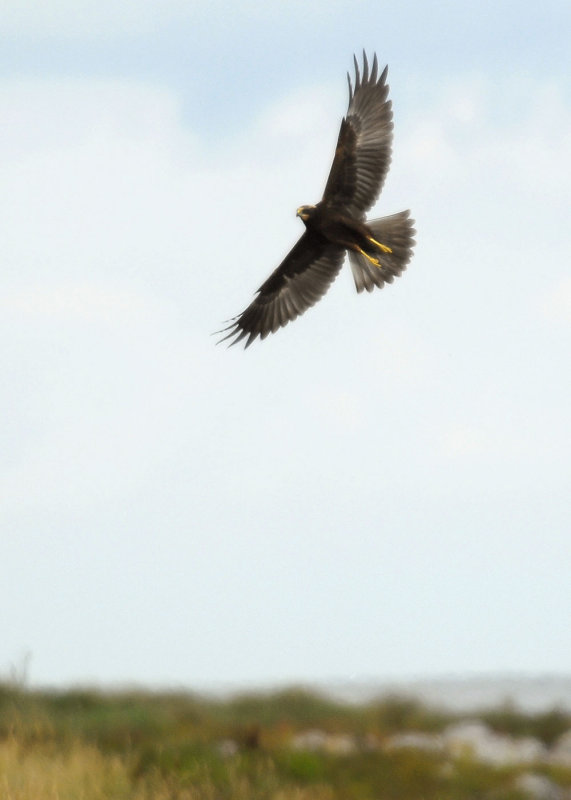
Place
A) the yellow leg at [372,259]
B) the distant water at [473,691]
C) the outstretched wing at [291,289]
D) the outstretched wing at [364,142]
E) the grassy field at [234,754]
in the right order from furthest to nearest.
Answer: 1. the outstretched wing at [291,289]
2. the yellow leg at [372,259]
3. the outstretched wing at [364,142]
4. the distant water at [473,691]
5. the grassy field at [234,754]

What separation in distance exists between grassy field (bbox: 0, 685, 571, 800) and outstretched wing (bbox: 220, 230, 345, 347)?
2834mm

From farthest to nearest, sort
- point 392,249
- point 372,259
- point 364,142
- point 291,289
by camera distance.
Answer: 1. point 291,289
2. point 392,249
3. point 372,259
4. point 364,142

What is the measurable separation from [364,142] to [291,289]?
60.8 inches

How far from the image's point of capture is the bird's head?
8578 mm

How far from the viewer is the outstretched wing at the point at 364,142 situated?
27.9 ft

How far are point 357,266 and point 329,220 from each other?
0.75 meters

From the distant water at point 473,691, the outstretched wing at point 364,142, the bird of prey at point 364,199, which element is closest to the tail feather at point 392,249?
the bird of prey at point 364,199

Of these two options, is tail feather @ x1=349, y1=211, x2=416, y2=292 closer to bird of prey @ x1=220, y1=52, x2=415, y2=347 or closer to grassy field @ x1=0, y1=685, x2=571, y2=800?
bird of prey @ x1=220, y1=52, x2=415, y2=347

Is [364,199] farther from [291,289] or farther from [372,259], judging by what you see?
[291,289]

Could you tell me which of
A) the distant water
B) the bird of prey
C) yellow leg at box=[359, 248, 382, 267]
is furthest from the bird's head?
the distant water

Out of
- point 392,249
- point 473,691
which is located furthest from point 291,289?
point 473,691

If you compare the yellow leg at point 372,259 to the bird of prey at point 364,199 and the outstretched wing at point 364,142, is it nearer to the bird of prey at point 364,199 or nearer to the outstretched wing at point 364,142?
the bird of prey at point 364,199

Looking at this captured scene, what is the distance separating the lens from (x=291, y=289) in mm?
9758

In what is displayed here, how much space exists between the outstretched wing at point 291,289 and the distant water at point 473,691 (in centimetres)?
298
